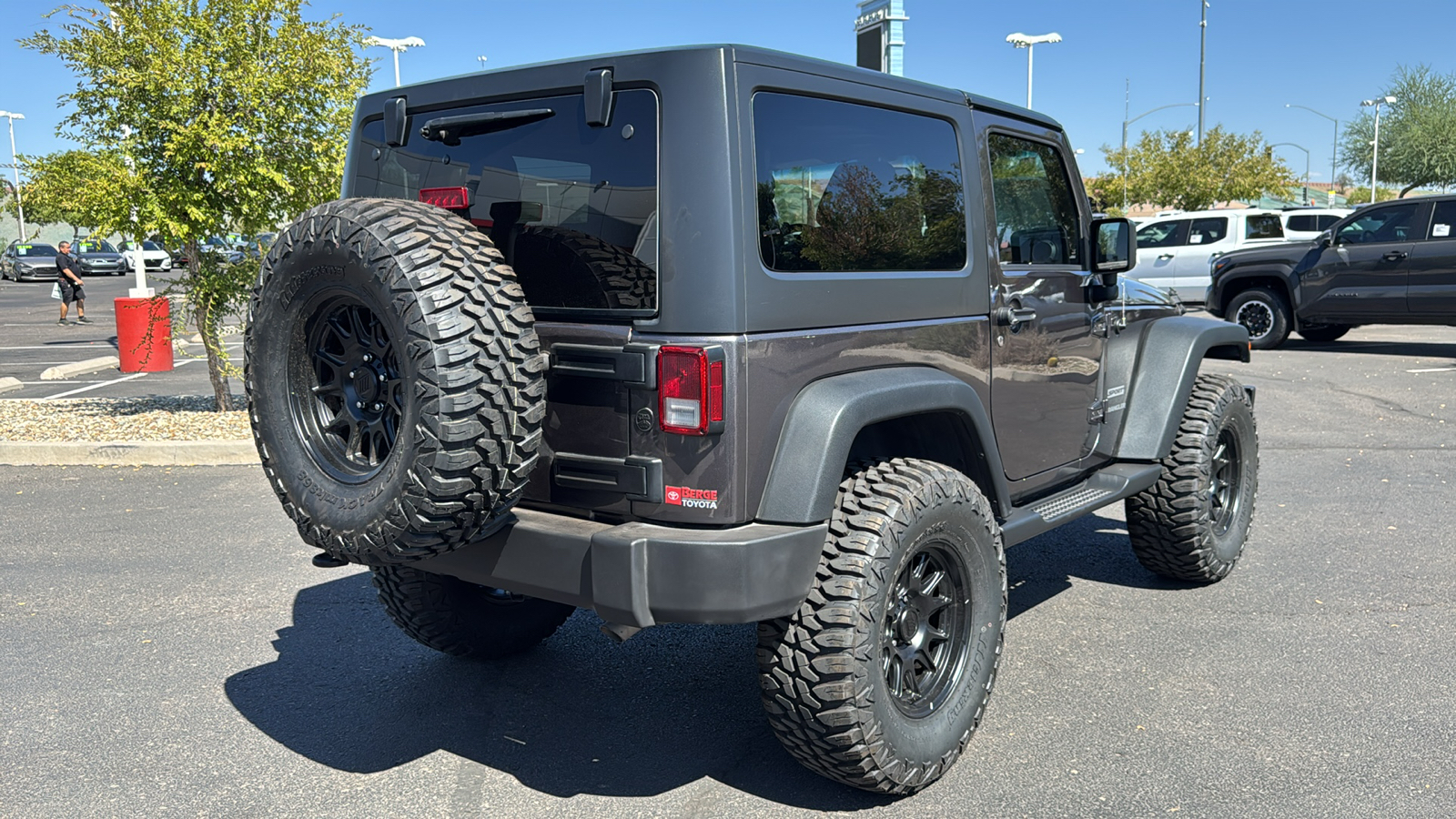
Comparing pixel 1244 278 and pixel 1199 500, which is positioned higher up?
pixel 1244 278

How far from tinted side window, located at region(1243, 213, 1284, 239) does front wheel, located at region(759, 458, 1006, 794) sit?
60.7 ft

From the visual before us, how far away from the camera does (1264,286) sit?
1529cm

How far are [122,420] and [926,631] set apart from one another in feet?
27.7

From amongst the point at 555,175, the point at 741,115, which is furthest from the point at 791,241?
the point at 555,175

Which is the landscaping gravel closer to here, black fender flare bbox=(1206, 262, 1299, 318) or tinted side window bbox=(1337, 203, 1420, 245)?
black fender flare bbox=(1206, 262, 1299, 318)

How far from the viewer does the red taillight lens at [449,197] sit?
3.48m

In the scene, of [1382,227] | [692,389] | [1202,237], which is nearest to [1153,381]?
[692,389]

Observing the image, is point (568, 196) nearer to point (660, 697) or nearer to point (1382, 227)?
point (660, 697)

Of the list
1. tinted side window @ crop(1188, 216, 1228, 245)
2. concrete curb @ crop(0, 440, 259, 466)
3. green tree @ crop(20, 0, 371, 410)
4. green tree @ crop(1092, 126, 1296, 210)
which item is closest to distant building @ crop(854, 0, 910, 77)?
green tree @ crop(20, 0, 371, 410)

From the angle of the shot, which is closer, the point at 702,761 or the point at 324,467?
the point at 324,467

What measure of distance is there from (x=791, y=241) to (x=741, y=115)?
0.38 m

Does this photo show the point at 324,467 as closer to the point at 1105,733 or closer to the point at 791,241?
the point at 791,241

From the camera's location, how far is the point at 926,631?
3.52m

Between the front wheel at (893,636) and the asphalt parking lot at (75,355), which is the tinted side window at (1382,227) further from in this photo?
the asphalt parking lot at (75,355)
